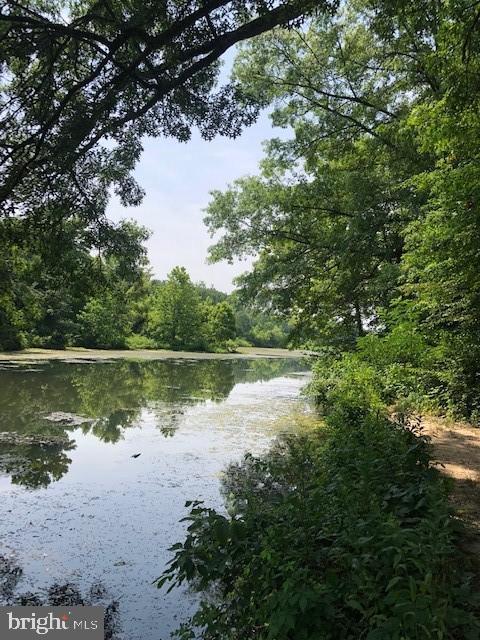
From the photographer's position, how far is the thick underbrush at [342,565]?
2.20 meters

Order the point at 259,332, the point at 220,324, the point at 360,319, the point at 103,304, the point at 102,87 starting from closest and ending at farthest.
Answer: the point at 102,87, the point at 360,319, the point at 103,304, the point at 220,324, the point at 259,332

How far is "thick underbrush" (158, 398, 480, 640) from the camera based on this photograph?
220 cm

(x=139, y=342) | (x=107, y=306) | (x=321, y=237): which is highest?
(x=321, y=237)

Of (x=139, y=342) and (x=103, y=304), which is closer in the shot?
Answer: (x=103, y=304)

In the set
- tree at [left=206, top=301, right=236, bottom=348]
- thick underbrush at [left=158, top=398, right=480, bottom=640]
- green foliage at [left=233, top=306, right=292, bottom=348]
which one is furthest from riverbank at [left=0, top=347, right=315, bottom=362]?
green foliage at [left=233, top=306, right=292, bottom=348]

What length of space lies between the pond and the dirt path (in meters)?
2.40

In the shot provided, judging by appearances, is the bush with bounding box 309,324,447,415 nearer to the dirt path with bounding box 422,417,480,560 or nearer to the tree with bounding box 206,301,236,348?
the dirt path with bounding box 422,417,480,560

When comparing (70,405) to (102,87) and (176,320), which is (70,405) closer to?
(102,87)

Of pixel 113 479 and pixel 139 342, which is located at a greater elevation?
pixel 139 342

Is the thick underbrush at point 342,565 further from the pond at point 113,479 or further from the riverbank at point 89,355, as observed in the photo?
the riverbank at point 89,355

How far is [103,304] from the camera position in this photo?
3981 centimetres

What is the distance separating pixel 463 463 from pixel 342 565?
395 centimetres

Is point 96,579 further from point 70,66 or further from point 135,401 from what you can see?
point 135,401

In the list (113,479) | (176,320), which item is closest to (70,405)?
(113,479)
